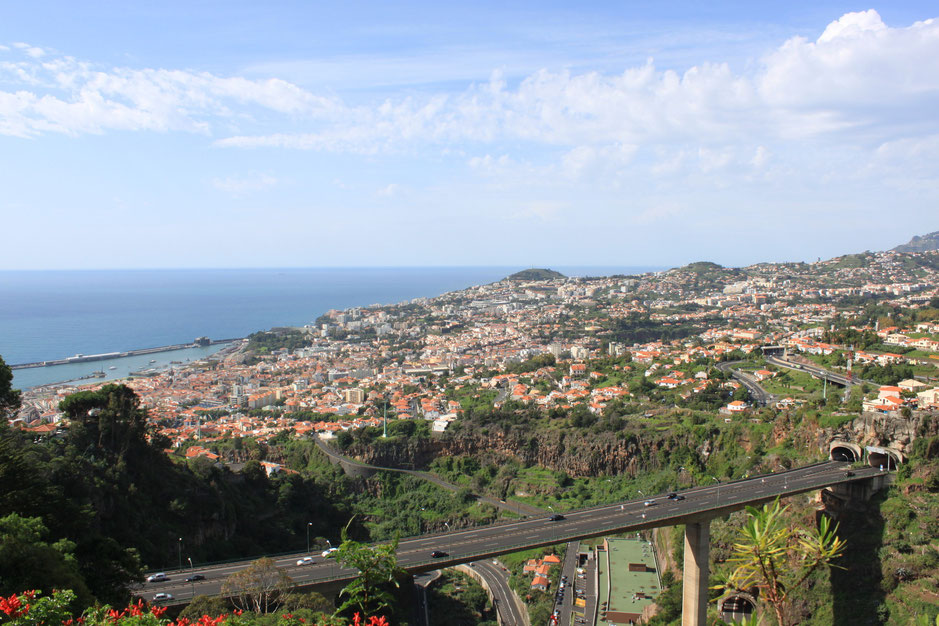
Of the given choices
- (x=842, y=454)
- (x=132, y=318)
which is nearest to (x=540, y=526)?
(x=842, y=454)

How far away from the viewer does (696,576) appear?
18391mm

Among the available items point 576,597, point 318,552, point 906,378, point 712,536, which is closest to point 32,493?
point 318,552

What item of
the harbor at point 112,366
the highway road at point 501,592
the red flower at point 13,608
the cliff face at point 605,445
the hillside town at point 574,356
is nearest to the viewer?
→ the red flower at point 13,608

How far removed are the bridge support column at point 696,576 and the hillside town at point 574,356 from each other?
1089cm

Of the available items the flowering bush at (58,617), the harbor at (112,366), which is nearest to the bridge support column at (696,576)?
the flowering bush at (58,617)

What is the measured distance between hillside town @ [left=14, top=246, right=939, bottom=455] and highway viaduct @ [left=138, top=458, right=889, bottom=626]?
6.68 m

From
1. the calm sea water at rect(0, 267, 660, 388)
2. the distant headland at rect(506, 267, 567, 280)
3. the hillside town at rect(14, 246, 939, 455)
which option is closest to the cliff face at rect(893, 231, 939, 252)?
the hillside town at rect(14, 246, 939, 455)

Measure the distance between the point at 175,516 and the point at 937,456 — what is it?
25332 mm

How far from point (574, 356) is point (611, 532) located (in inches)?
1788

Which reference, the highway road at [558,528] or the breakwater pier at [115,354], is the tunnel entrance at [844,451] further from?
the breakwater pier at [115,354]

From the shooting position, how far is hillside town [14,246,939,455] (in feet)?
129

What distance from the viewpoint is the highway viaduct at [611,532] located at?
15.7 meters

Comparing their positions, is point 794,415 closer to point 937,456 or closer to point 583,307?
point 937,456

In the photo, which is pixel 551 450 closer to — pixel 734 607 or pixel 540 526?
pixel 540 526
